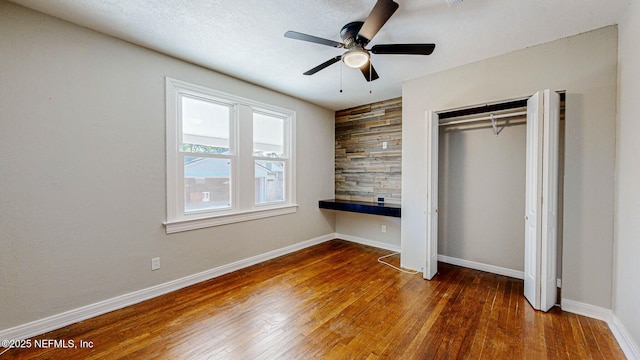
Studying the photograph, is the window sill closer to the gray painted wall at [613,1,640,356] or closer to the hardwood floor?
the hardwood floor

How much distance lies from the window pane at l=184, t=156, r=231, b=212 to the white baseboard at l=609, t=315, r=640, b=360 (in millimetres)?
3859

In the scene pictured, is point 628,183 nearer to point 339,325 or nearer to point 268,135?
point 339,325

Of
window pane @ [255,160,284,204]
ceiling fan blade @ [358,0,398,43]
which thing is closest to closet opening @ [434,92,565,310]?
ceiling fan blade @ [358,0,398,43]

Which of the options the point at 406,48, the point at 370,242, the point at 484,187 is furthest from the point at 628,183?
the point at 370,242

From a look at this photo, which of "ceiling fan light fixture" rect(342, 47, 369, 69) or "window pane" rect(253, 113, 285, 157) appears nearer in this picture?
"ceiling fan light fixture" rect(342, 47, 369, 69)

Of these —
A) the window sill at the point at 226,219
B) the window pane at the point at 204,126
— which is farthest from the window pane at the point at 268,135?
the window sill at the point at 226,219

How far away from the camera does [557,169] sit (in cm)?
240

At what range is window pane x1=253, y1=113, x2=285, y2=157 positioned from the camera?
12.3 ft

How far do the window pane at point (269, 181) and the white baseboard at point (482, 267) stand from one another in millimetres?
2670

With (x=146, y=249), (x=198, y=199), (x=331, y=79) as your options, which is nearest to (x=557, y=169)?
(x=331, y=79)

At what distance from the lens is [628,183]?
1.92 meters

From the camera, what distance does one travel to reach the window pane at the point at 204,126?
2984mm

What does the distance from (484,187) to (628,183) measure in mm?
1424

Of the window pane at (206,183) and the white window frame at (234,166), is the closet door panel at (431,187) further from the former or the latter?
the window pane at (206,183)
